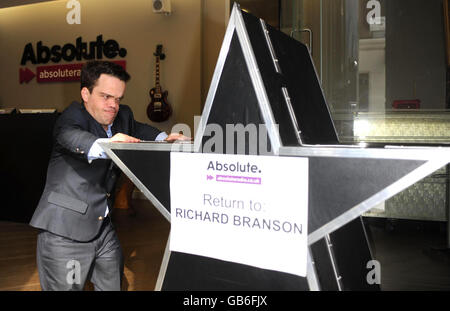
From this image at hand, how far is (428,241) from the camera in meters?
3.73

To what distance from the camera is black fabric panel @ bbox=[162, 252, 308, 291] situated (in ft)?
3.51

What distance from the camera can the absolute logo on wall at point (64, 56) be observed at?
6336 millimetres

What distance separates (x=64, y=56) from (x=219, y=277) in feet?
20.6

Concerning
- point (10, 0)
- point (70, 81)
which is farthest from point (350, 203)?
point (10, 0)

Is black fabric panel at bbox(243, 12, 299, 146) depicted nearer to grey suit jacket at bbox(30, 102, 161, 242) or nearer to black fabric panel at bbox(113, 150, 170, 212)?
black fabric panel at bbox(113, 150, 170, 212)

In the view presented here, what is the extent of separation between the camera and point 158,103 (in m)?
5.88

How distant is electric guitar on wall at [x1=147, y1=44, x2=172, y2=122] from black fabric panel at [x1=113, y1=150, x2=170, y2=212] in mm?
4658

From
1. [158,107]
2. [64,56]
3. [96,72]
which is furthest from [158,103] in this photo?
[96,72]

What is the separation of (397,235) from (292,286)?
3.22m

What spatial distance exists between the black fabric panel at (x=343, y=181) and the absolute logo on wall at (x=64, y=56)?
18.5 ft
